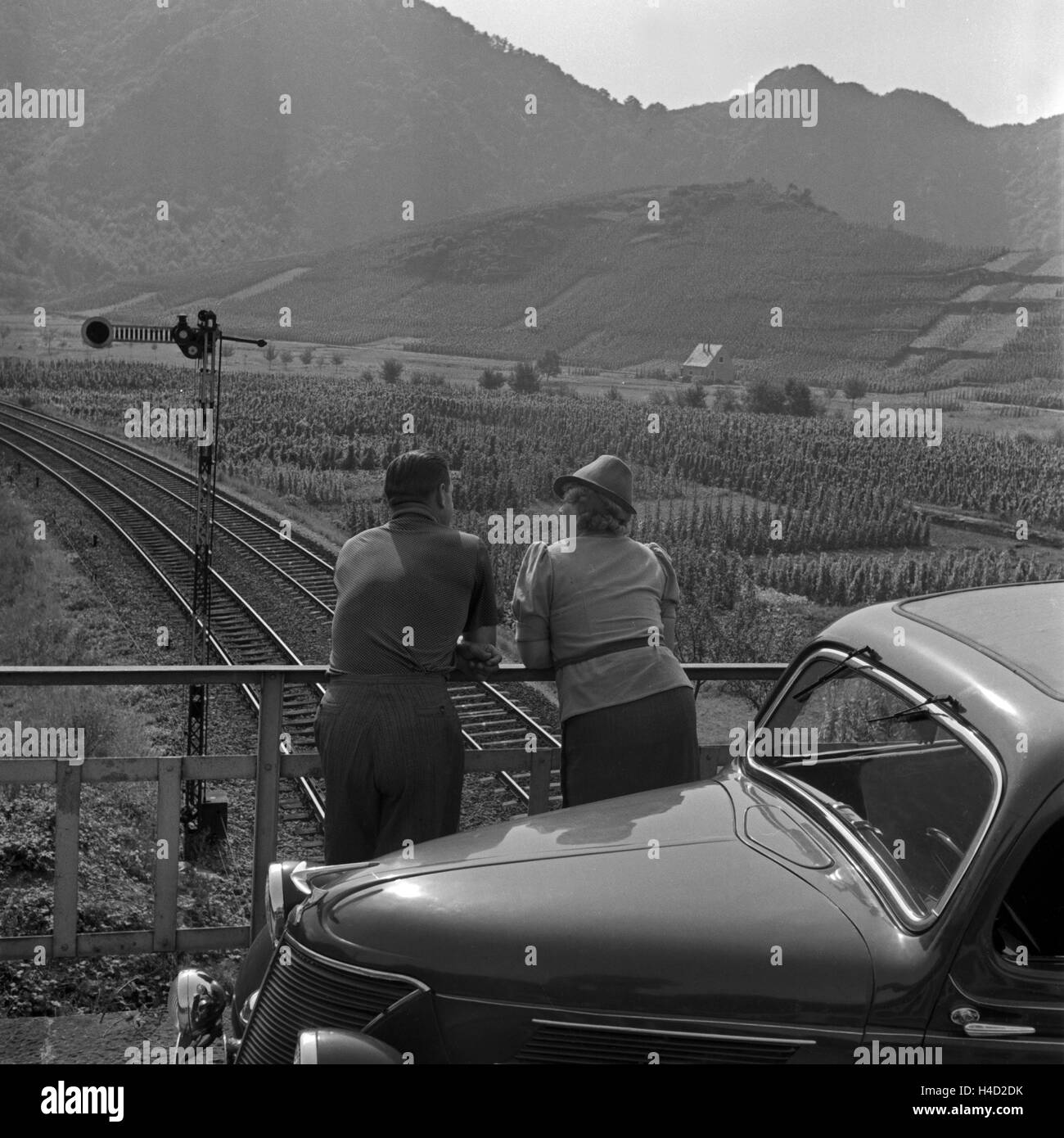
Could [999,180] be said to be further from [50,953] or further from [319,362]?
[50,953]

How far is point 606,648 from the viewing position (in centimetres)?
417

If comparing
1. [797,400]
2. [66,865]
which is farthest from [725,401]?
[66,865]

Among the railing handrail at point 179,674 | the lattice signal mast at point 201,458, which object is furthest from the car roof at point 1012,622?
the lattice signal mast at point 201,458

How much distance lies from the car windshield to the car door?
9 cm

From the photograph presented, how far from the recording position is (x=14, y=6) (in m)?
195

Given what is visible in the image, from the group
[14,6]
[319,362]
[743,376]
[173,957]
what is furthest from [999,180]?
[173,957]

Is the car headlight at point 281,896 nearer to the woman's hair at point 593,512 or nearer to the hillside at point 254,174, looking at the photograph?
the woman's hair at point 593,512

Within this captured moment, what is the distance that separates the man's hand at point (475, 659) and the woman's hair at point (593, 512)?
53cm

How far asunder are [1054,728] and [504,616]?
24.4 metres

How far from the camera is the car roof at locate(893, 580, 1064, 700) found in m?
2.80

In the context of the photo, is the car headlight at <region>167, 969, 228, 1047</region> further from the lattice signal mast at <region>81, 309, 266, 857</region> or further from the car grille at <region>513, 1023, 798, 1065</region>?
the lattice signal mast at <region>81, 309, 266, 857</region>

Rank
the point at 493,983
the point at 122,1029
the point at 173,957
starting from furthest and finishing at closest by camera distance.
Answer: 1. the point at 173,957
2. the point at 122,1029
3. the point at 493,983
